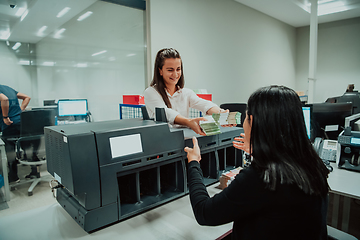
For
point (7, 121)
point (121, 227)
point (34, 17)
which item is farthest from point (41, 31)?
point (121, 227)

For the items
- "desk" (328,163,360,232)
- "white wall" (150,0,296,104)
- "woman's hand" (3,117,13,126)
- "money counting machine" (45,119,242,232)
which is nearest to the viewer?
"money counting machine" (45,119,242,232)

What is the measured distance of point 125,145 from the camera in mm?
955

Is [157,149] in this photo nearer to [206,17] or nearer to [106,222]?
[106,222]

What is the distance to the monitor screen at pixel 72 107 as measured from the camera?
11.3 ft

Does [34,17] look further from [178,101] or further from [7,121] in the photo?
[178,101]

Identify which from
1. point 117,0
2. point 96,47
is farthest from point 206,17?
point 96,47

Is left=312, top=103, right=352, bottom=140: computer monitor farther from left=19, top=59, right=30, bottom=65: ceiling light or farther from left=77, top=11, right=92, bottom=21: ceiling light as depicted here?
left=19, top=59, right=30, bottom=65: ceiling light

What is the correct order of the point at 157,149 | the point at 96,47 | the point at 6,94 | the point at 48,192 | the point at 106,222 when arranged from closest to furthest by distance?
the point at 106,222 → the point at 157,149 → the point at 6,94 → the point at 48,192 → the point at 96,47

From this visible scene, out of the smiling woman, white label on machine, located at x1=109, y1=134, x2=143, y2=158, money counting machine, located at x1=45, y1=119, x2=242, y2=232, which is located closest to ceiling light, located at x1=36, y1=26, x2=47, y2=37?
the smiling woman

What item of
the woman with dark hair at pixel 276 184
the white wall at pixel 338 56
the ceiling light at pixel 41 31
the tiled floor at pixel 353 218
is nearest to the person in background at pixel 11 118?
the ceiling light at pixel 41 31

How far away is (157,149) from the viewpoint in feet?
3.45

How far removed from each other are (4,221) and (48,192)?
7.53 ft

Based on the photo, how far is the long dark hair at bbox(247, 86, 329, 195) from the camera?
0.72 metres

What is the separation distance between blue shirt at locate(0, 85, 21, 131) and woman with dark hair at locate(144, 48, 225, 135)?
2.08 m
